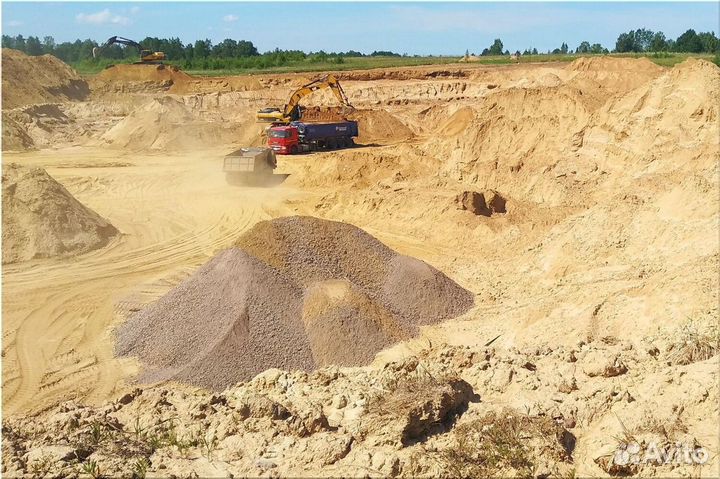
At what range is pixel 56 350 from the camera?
11.8 metres

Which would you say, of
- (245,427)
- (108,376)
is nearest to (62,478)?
(245,427)

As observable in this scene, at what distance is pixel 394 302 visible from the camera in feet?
42.4

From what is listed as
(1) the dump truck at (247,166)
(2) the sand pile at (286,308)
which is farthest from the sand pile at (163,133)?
(2) the sand pile at (286,308)

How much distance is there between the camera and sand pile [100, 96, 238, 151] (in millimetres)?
32531

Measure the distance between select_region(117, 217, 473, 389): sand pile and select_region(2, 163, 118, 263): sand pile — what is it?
568 centimetres

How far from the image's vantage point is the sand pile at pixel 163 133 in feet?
107

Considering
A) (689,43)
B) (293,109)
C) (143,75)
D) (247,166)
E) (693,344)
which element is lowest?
(693,344)

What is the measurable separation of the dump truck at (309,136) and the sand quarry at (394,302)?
3.81 feet

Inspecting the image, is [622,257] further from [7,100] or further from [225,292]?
[7,100]

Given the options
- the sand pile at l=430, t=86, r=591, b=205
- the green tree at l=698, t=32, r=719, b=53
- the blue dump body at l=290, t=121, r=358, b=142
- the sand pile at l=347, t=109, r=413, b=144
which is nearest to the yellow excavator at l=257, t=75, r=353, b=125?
the blue dump body at l=290, t=121, r=358, b=142

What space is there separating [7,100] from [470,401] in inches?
1601

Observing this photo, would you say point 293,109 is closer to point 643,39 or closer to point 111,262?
point 111,262

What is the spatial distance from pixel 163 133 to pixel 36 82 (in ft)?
54.6

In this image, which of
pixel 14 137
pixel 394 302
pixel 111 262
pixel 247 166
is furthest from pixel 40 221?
pixel 14 137
